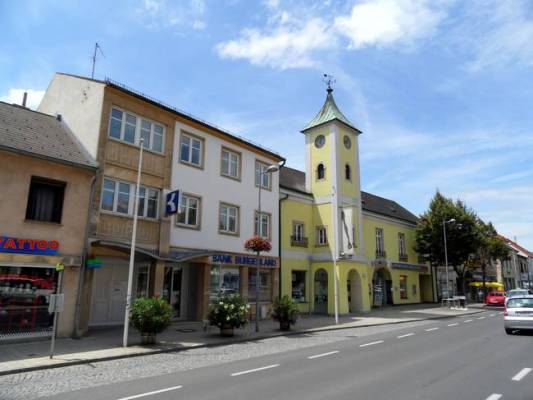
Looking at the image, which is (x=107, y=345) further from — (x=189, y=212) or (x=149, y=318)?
(x=189, y=212)

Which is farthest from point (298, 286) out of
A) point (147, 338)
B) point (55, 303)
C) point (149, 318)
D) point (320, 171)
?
point (55, 303)

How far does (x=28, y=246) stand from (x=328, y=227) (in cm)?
1899

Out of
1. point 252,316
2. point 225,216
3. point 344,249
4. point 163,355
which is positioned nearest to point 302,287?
point 344,249

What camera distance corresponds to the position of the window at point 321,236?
2781 cm

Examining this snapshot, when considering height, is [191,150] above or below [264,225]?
above

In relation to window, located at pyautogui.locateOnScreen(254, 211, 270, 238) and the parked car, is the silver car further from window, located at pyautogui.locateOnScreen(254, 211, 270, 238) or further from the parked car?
the parked car

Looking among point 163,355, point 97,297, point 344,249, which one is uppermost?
point 344,249

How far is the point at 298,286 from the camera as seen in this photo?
26.5 meters

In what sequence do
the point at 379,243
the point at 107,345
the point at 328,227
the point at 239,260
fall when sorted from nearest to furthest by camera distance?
the point at 107,345
the point at 239,260
the point at 328,227
the point at 379,243

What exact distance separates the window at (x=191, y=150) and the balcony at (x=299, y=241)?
30.4 feet

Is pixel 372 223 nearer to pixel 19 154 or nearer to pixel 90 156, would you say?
pixel 90 156

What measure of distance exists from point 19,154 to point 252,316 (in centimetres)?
1366

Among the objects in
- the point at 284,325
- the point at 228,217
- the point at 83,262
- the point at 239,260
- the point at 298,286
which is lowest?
the point at 284,325

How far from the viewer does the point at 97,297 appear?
645 inches
